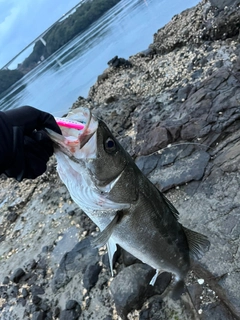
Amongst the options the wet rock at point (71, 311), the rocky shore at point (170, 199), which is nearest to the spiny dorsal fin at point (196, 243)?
the rocky shore at point (170, 199)

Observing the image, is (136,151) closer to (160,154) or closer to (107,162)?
(160,154)

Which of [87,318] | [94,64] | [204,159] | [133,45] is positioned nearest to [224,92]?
[204,159]

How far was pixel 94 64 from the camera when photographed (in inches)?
570

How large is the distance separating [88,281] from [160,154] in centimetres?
181

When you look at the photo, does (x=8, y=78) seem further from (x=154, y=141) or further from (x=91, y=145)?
(x=91, y=145)

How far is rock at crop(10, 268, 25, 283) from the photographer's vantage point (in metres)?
4.19

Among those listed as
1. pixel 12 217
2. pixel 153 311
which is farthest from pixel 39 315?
pixel 12 217

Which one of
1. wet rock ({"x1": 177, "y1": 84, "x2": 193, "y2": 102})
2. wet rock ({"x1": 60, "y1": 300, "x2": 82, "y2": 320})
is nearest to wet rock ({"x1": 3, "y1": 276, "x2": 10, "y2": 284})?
wet rock ({"x1": 60, "y1": 300, "x2": 82, "y2": 320})

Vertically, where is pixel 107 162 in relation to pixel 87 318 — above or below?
above

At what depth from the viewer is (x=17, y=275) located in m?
4.20

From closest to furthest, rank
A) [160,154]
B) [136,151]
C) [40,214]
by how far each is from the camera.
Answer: [160,154] < [136,151] < [40,214]

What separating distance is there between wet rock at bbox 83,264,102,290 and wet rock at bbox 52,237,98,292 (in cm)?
14

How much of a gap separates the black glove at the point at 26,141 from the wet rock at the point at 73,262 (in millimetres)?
2066

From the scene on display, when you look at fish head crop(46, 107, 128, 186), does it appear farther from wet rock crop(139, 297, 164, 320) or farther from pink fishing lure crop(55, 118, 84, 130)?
wet rock crop(139, 297, 164, 320)
